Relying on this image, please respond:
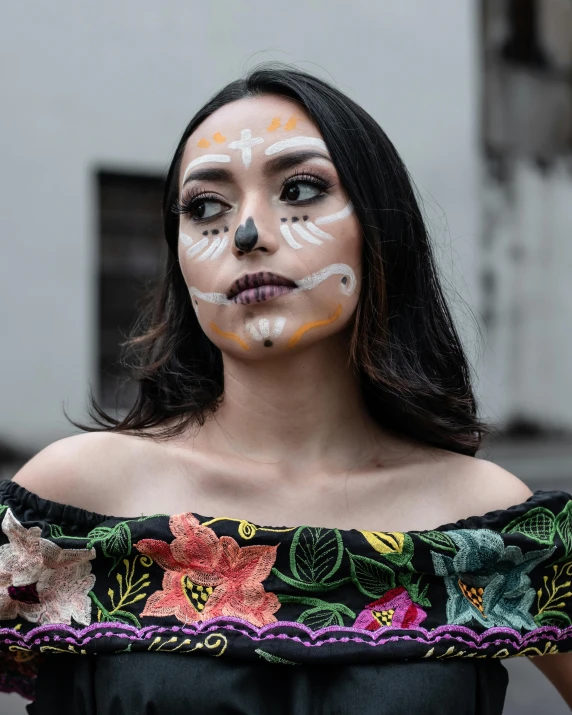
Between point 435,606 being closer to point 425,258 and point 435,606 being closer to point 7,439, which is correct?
point 425,258

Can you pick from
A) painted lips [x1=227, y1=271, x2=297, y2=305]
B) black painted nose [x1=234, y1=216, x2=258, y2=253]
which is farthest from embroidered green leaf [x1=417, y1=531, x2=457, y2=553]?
black painted nose [x1=234, y1=216, x2=258, y2=253]

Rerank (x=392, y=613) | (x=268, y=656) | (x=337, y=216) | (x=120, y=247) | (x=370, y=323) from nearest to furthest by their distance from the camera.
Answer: (x=268, y=656), (x=392, y=613), (x=337, y=216), (x=370, y=323), (x=120, y=247)

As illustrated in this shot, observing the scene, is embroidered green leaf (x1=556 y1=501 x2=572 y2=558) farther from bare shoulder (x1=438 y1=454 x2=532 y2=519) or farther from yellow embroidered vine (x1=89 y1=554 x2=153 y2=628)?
yellow embroidered vine (x1=89 y1=554 x2=153 y2=628)

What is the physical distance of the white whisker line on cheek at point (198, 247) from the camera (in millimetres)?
2016

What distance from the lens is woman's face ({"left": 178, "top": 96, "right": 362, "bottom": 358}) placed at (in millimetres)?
1924

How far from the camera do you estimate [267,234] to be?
6.28 feet

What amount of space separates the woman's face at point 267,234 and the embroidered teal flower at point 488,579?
0.51 metres

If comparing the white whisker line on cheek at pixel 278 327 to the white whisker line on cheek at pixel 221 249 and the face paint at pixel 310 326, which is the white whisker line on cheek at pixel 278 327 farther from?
the white whisker line on cheek at pixel 221 249

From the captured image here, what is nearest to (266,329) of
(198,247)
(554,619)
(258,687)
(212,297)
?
(212,297)

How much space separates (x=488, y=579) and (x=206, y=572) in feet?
1.87

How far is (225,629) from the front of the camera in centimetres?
180

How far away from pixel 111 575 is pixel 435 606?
63 centimetres

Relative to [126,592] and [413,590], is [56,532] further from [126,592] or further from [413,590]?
[413,590]

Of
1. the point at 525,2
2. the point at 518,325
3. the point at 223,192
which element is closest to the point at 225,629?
the point at 223,192
